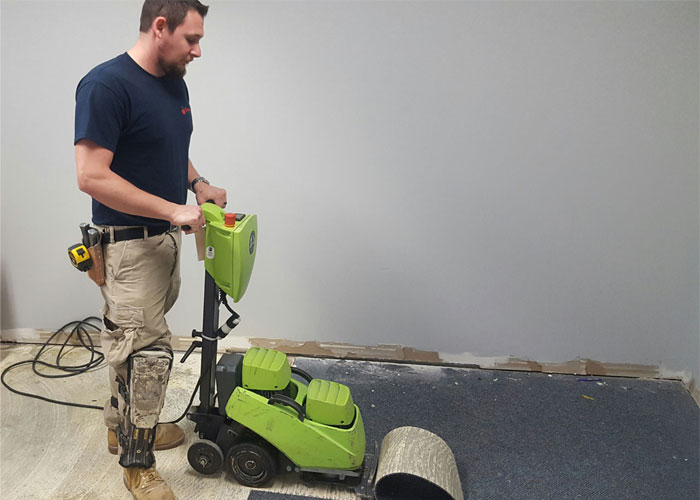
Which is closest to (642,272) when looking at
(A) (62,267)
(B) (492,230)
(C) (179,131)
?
(B) (492,230)

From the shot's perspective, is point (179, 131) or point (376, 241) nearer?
point (179, 131)

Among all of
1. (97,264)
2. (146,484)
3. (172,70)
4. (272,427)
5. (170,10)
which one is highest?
(170,10)

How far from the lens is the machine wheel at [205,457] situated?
2004mm

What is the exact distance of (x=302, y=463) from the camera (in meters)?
1.93

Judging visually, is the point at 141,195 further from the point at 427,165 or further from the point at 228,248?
the point at 427,165

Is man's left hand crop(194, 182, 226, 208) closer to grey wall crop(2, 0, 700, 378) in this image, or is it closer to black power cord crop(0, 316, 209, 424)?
grey wall crop(2, 0, 700, 378)

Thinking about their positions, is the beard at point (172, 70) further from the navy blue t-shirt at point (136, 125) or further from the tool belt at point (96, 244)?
the tool belt at point (96, 244)

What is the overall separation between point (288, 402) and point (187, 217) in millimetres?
679

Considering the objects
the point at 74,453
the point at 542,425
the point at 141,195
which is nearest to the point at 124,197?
the point at 141,195

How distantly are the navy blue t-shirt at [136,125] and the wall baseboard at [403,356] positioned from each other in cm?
116

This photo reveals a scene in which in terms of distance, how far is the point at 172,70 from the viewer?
179cm

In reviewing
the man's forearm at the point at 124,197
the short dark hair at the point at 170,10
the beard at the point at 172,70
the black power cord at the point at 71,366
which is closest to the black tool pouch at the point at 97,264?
the man's forearm at the point at 124,197

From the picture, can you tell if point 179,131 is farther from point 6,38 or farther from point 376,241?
point 6,38

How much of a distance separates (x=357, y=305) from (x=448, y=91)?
1.07 metres
